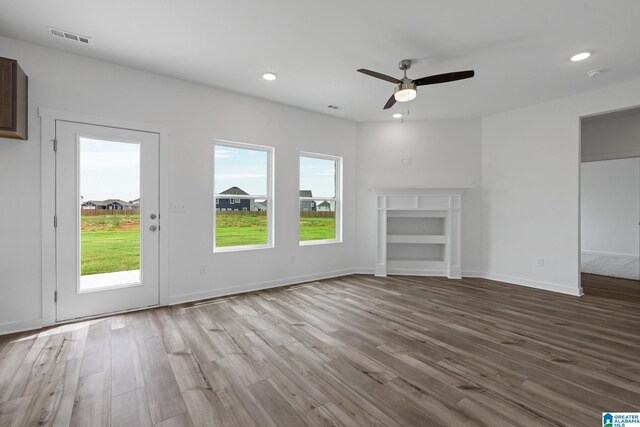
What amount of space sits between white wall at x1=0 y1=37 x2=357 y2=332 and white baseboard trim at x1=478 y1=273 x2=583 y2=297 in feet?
8.59

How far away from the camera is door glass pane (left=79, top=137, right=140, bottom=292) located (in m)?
3.23

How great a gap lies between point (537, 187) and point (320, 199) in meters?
3.61

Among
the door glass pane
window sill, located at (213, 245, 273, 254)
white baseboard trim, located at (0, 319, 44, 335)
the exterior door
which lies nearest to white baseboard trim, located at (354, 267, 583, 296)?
window sill, located at (213, 245, 273, 254)

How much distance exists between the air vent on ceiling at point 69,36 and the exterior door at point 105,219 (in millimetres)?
834

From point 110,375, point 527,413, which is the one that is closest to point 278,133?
point 110,375

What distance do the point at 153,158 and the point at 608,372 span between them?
4873 millimetres

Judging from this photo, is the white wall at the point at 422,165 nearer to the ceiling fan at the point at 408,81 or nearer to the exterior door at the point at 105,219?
the ceiling fan at the point at 408,81

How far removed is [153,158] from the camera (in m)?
3.57

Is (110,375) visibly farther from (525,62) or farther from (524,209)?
(524,209)

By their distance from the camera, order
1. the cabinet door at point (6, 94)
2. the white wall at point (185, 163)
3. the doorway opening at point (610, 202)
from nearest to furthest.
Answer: the cabinet door at point (6, 94) → the white wall at point (185, 163) → the doorway opening at point (610, 202)

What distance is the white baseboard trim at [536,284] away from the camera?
4270 millimetres

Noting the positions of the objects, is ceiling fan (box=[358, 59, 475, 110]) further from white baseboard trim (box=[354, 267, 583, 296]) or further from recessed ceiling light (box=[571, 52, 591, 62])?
white baseboard trim (box=[354, 267, 583, 296])

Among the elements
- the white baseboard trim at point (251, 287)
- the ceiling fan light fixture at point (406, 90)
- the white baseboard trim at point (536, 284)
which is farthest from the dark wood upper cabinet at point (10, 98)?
the white baseboard trim at point (536, 284)

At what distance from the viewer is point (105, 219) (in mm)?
3328
